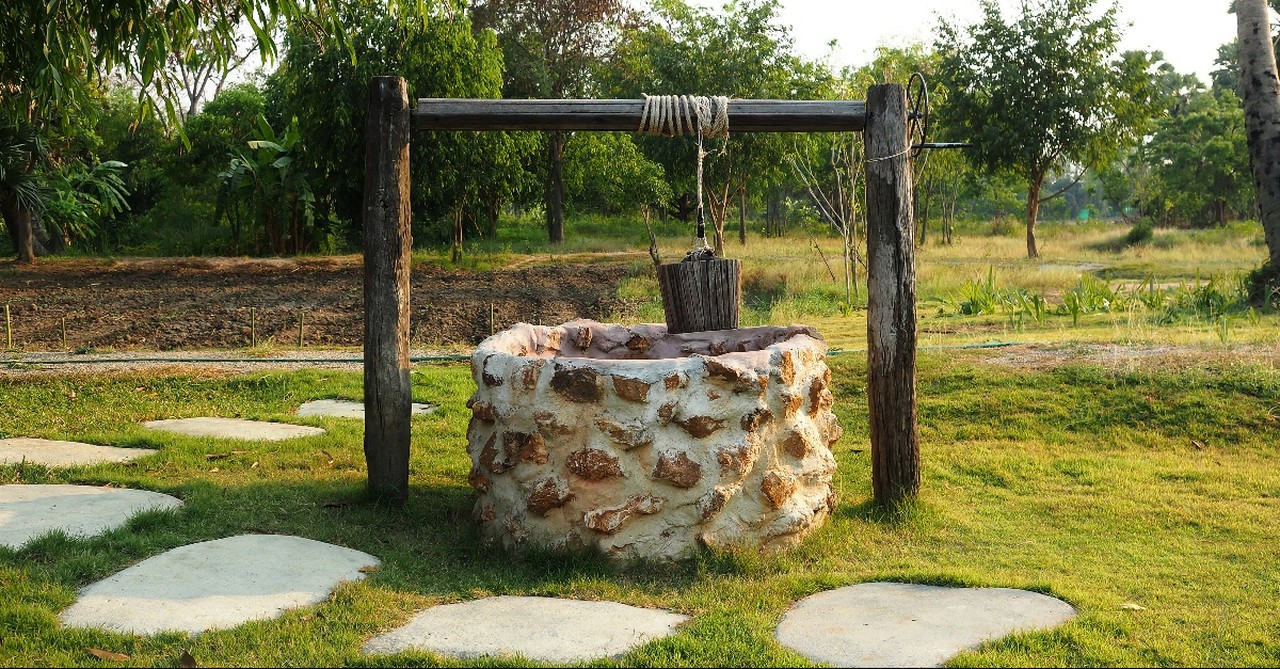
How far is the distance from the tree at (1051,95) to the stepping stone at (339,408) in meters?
20.3

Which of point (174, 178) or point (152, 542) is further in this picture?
point (174, 178)

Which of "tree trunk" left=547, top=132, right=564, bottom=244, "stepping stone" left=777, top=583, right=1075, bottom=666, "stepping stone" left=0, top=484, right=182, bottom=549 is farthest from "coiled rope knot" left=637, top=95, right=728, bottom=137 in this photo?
"tree trunk" left=547, top=132, right=564, bottom=244

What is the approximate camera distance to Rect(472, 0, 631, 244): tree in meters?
25.7

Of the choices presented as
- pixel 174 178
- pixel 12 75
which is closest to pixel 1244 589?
pixel 12 75

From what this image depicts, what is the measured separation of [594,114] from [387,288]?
1416 millimetres

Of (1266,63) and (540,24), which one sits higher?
(540,24)

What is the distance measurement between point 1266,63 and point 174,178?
869 inches

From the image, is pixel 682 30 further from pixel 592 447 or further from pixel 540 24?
pixel 592 447

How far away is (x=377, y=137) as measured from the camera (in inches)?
230

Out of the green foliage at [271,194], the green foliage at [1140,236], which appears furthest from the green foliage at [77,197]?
the green foliage at [1140,236]

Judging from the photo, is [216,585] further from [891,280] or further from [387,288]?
[891,280]

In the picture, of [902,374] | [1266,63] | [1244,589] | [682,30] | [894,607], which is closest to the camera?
[894,607]

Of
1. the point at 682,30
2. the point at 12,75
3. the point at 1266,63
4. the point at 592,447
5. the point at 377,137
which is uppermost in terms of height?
the point at 682,30

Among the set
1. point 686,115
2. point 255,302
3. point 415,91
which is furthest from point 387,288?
point 415,91
